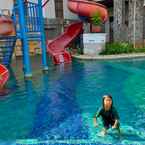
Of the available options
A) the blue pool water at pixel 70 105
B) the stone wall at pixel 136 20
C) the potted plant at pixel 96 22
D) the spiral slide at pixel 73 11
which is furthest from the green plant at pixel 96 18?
the blue pool water at pixel 70 105

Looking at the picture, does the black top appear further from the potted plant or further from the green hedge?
the green hedge

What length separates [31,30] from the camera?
14211mm

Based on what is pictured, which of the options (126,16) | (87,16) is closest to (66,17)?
(126,16)

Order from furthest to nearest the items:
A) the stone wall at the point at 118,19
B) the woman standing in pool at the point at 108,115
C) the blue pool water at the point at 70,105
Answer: the stone wall at the point at 118,19
the blue pool water at the point at 70,105
the woman standing in pool at the point at 108,115

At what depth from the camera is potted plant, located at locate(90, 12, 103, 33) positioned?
18406 mm

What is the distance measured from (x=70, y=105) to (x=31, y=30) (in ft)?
21.8

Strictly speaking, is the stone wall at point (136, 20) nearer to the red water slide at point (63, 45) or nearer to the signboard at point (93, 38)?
the signboard at point (93, 38)

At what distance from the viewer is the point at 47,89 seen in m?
10.6

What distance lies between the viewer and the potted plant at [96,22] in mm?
18406

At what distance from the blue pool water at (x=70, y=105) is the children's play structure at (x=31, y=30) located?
1.03 metres

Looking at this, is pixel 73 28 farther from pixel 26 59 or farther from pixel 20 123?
pixel 20 123

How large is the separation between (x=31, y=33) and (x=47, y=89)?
16.1ft

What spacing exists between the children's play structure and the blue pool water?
1025 mm

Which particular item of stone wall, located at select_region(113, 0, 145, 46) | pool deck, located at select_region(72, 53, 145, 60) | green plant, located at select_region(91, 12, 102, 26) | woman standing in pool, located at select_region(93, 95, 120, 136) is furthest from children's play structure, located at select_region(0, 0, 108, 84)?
woman standing in pool, located at select_region(93, 95, 120, 136)
